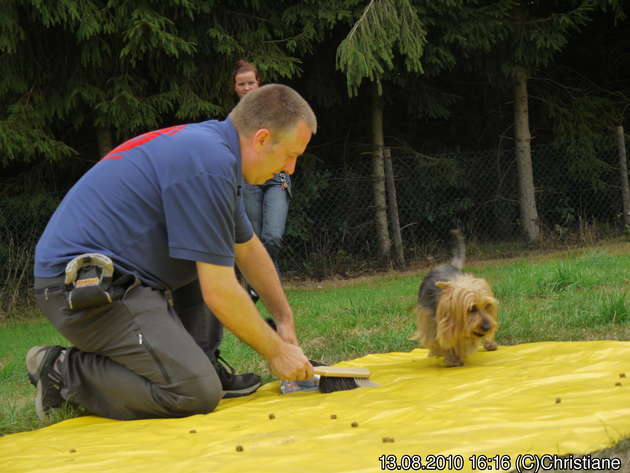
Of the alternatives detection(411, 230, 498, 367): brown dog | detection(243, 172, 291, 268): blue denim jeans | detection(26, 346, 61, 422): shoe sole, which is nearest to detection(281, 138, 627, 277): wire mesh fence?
detection(243, 172, 291, 268): blue denim jeans

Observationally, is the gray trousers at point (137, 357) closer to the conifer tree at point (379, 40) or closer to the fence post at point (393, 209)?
the conifer tree at point (379, 40)

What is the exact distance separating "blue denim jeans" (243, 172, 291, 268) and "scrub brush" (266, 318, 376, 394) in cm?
187

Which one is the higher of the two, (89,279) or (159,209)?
(159,209)

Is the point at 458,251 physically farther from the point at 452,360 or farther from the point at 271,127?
the point at 271,127

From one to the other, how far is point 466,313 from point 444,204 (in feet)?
26.4

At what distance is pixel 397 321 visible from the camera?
5.86m

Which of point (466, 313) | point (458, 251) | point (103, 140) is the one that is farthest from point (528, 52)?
point (466, 313)

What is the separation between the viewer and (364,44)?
9156 millimetres

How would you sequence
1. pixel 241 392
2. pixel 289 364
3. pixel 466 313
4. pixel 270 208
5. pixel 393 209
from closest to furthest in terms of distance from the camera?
pixel 289 364 < pixel 241 392 < pixel 466 313 < pixel 270 208 < pixel 393 209

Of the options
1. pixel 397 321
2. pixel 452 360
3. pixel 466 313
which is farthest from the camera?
pixel 397 321

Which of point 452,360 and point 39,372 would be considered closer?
point 39,372

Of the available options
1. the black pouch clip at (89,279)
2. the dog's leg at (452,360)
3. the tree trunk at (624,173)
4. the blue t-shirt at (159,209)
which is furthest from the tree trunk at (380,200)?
the black pouch clip at (89,279)

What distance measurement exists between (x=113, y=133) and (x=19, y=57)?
5.68 ft

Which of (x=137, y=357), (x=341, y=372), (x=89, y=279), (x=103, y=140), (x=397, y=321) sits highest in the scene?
(x=103, y=140)
